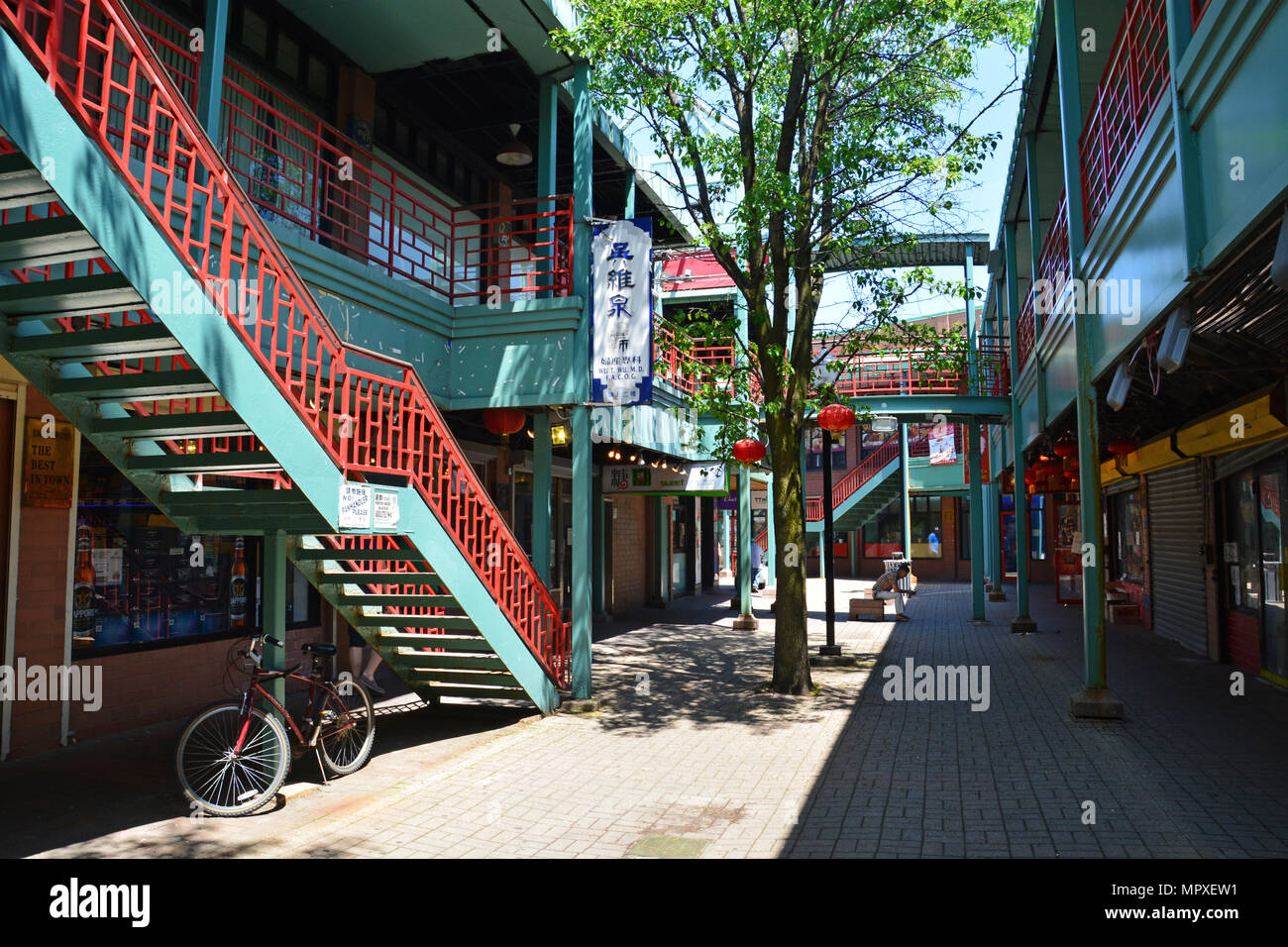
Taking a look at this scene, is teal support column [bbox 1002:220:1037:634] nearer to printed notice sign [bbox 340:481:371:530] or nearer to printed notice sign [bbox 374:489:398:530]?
printed notice sign [bbox 374:489:398:530]

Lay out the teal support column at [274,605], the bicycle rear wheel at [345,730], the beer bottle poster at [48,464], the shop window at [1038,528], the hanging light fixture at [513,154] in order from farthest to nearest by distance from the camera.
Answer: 1. the shop window at [1038,528]
2. the hanging light fixture at [513,154]
3. the beer bottle poster at [48,464]
4. the bicycle rear wheel at [345,730]
5. the teal support column at [274,605]

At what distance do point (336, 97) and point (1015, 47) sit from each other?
8.29 m

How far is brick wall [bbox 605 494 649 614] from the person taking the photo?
20.1 m

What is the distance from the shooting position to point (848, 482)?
3180 centimetres

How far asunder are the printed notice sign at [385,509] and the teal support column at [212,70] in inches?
128

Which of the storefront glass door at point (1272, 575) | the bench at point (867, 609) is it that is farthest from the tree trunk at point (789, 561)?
the bench at point (867, 609)


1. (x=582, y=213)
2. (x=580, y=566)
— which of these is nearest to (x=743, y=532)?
(x=580, y=566)

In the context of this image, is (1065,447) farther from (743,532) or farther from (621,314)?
(621,314)

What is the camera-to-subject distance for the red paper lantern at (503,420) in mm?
10477

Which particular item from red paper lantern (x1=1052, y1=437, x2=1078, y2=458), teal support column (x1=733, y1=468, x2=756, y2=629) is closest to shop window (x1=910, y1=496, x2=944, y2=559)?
teal support column (x1=733, y1=468, x2=756, y2=629)

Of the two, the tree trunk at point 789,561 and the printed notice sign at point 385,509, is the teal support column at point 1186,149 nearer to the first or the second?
the printed notice sign at point 385,509

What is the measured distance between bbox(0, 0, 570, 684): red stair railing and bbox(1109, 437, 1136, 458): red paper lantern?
10824 mm

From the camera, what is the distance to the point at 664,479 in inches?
667

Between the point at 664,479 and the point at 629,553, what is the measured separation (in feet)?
15.1
